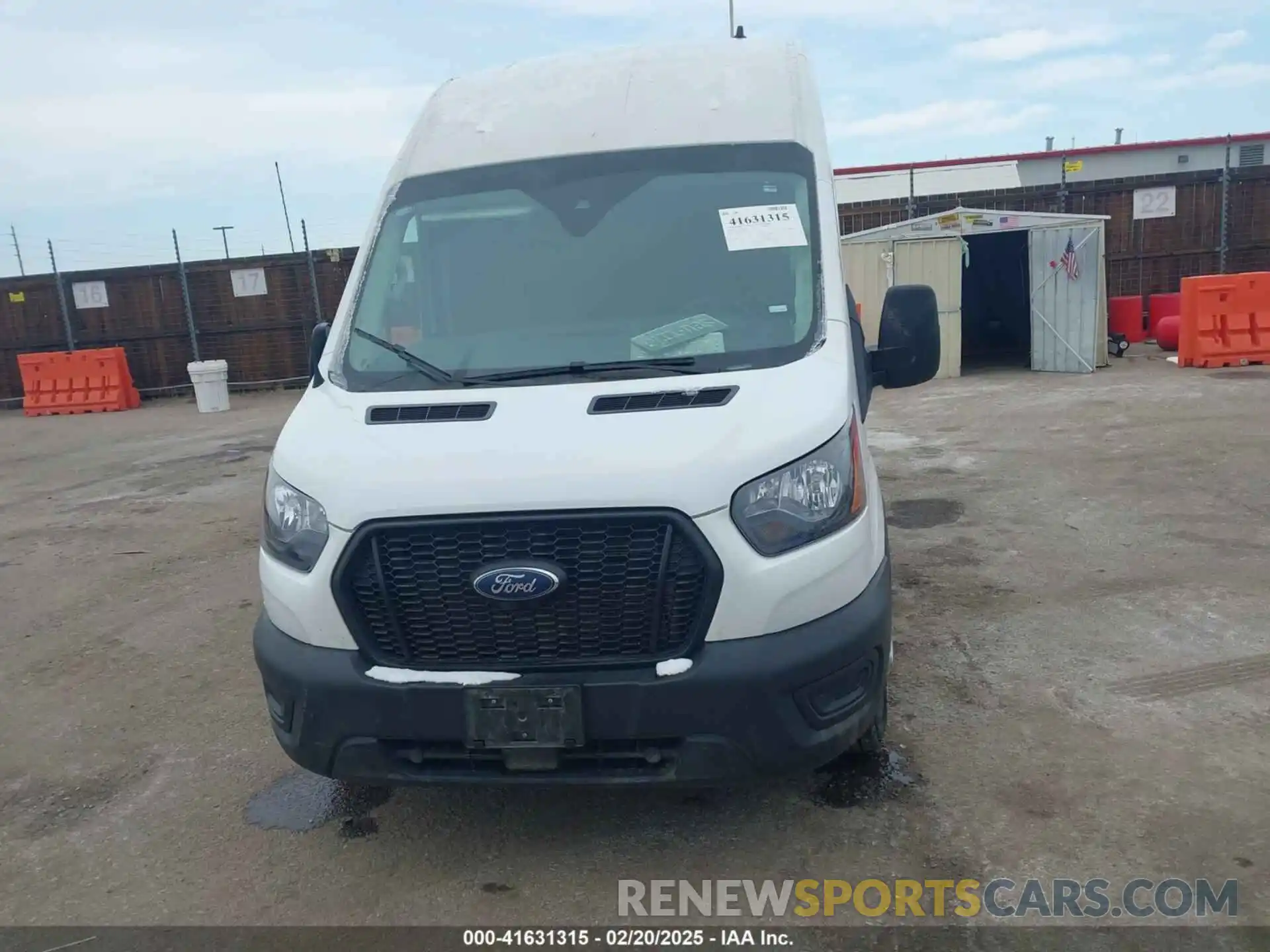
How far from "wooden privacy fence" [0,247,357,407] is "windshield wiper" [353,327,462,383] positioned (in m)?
16.0

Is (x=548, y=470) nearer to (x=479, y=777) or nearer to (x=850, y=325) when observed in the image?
(x=479, y=777)

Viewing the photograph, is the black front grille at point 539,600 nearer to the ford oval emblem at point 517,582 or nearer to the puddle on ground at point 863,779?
the ford oval emblem at point 517,582

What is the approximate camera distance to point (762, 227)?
3.74 m

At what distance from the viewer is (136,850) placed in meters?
3.51

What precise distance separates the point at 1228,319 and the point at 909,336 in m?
12.2

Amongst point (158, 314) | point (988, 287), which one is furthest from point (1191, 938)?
point (158, 314)

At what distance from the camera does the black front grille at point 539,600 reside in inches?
110

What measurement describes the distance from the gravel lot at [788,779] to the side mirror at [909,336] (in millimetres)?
1405

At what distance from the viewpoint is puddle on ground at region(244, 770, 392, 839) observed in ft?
11.8

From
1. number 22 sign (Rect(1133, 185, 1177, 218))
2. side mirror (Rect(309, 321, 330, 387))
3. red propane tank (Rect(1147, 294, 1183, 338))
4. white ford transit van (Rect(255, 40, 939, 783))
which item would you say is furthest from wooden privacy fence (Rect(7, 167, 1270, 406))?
white ford transit van (Rect(255, 40, 939, 783))

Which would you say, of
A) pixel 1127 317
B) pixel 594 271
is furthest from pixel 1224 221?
pixel 594 271

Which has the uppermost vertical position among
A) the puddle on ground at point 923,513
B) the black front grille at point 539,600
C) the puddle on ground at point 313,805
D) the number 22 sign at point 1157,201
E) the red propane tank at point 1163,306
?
the number 22 sign at point 1157,201

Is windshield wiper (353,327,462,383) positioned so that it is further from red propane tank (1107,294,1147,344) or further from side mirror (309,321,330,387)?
red propane tank (1107,294,1147,344)

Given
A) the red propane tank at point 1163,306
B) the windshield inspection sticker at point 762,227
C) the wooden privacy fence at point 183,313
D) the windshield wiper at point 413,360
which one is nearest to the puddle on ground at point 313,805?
the windshield wiper at point 413,360
